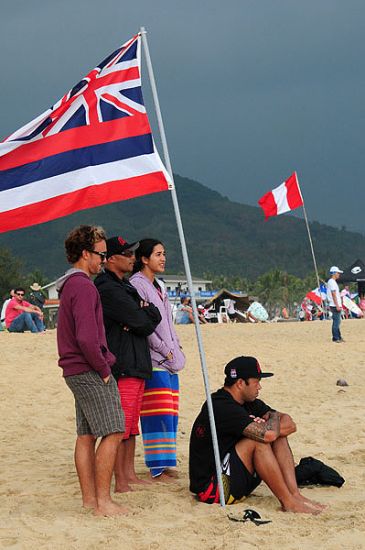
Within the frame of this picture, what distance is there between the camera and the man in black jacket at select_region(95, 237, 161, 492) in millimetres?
5879

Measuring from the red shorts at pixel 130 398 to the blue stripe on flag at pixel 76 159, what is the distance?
4.84 ft

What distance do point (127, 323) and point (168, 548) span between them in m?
1.68

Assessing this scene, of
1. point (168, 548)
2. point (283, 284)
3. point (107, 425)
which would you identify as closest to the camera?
point (168, 548)

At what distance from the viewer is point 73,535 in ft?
16.1

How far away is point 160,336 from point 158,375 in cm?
28

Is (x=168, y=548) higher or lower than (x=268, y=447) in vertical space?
lower

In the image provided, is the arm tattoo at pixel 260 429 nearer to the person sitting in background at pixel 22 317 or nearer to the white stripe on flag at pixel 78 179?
the white stripe on flag at pixel 78 179

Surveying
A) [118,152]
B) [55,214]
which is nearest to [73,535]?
[55,214]

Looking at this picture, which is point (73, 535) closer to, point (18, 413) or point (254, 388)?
point (254, 388)

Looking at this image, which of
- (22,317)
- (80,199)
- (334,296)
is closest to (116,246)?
(80,199)

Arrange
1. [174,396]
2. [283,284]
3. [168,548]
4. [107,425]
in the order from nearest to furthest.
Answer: [168,548], [107,425], [174,396], [283,284]

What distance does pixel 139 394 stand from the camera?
19.7 feet

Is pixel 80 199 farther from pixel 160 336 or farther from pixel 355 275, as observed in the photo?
pixel 355 275

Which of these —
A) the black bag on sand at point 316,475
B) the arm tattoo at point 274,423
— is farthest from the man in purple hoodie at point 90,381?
the black bag on sand at point 316,475
